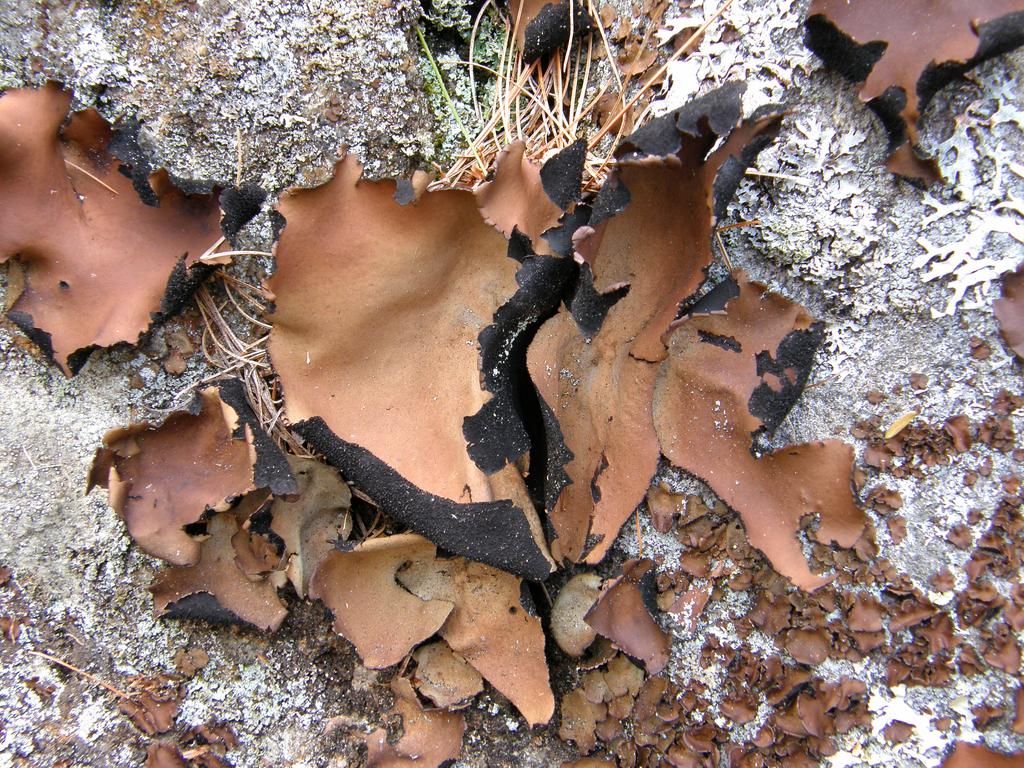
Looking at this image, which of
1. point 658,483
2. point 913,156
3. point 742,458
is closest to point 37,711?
point 658,483

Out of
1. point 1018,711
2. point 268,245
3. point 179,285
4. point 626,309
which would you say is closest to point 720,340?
point 626,309


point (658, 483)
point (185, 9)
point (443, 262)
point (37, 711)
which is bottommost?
point (37, 711)

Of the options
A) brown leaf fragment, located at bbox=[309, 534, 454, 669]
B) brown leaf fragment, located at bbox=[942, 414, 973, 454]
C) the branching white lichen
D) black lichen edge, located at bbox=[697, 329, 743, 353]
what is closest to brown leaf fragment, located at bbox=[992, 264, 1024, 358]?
the branching white lichen

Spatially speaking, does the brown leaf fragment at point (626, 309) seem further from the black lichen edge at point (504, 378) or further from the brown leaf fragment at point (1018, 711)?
the brown leaf fragment at point (1018, 711)

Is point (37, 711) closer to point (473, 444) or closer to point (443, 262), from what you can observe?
point (473, 444)

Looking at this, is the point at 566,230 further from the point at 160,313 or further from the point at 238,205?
Answer: the point at 160,313

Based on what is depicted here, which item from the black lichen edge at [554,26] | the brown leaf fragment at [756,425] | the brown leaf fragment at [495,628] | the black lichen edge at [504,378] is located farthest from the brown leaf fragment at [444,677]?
the black lichen edge at [554,26]
